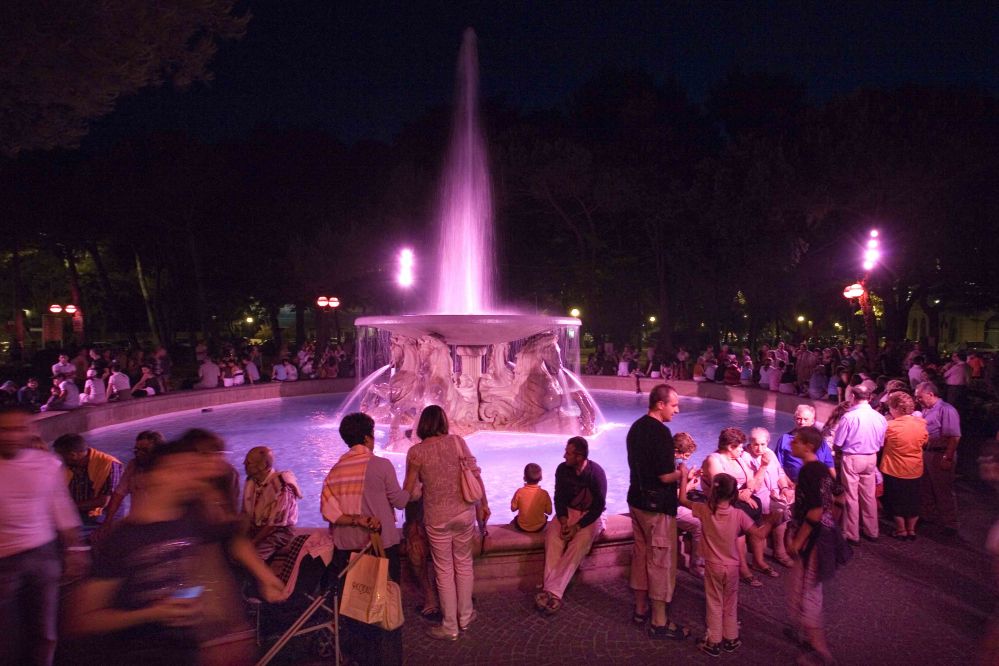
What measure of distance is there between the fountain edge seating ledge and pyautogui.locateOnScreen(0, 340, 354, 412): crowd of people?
0.58 m

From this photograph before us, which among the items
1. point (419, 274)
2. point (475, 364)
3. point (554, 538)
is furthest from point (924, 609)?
point (419, 274)

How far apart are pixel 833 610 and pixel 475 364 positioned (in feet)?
28.9

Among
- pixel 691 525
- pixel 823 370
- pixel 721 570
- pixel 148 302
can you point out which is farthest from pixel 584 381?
pixel 148 302

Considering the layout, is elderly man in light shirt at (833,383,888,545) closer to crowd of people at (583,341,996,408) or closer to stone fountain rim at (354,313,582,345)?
crowd of people at (583,341,996,408)

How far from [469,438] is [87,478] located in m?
7.09

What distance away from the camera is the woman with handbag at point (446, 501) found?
414cm

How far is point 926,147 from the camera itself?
21.9m

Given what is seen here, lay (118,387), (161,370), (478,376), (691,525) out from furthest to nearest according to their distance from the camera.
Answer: (161,370)
(118,387)
(478,376)
(691,525)

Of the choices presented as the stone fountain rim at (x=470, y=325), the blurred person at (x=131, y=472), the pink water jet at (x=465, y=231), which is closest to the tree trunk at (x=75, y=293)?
the pink water jet at (x=465, y=231)

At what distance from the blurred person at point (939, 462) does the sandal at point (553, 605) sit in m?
4.29

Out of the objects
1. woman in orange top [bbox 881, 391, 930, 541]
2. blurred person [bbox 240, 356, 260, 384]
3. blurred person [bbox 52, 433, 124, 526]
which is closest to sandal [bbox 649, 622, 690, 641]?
woman in orange top [bbox 881, 391, 930, 541]

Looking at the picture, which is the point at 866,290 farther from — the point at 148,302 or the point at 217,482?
the point at 148,302

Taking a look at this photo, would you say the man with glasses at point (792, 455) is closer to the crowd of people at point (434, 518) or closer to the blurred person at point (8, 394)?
the crowd of people at point (434, 518)

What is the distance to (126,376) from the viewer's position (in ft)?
50.1
